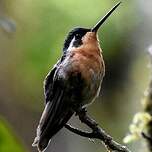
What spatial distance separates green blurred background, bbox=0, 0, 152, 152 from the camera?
7777mm

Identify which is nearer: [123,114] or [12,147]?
[12,147]

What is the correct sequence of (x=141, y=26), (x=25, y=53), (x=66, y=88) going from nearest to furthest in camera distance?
(x=66, y=88) < (x=141, y=26) < (x=25, y=53)

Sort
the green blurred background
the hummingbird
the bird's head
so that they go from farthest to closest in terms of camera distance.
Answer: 1. the green blurred background
2. the bird's head
3. the hummingbird

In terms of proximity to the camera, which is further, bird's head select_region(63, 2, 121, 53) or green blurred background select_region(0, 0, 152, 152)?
green blurred background select_region(0, 0, 152, 152)

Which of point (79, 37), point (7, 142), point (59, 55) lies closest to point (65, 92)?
point (7, 142)

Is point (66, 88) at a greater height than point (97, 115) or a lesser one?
lesser

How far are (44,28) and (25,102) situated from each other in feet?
3.79

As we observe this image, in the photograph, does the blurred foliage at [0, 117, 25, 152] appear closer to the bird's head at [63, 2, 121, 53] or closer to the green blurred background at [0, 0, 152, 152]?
the bird's head at [63, 2, 121, 53]

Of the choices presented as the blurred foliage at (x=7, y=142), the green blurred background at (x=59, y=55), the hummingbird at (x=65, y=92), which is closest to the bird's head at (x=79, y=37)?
the hummingbird at (x=65, y=92)

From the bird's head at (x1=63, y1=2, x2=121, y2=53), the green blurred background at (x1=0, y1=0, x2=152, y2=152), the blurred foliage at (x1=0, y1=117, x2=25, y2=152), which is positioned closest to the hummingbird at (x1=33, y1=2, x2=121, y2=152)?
the blurred foliage at (x1=0, y1=117, x2=25, y2=152)

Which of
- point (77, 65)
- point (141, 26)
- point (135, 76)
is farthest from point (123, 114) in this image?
point (77, 65)

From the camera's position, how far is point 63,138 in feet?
25.2

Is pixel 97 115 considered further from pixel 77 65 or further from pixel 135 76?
pixel 77 65

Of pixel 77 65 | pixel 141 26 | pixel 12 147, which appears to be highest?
pixel 141 26
